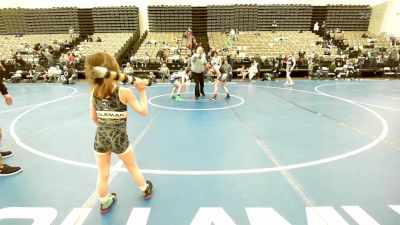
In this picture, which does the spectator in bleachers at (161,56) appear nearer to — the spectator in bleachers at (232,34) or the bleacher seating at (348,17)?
the spectator in bleachers at (232,34)

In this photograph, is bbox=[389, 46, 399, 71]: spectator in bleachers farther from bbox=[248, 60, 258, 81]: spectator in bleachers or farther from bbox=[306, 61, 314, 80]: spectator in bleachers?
bbox=[248, 60, 258, 81]: spectator in bleachers

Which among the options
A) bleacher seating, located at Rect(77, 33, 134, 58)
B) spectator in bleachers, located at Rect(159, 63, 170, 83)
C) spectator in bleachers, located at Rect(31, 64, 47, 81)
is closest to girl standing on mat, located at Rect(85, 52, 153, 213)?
spectator in bleachers, located at Rect(159, 63, 170, 83)

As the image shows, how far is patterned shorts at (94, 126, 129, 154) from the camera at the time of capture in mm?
A: 2846

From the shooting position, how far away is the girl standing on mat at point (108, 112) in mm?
2588

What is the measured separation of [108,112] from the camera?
2.80 meters

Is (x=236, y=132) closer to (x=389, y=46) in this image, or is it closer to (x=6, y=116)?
(x=6, y=116)

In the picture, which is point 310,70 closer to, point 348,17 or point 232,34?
point 232,34

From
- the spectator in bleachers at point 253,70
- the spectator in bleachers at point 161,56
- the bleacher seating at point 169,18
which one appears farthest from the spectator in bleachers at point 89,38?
the spectator in bleachers at point 253,70

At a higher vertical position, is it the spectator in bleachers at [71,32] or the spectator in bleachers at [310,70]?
the spectator in bleachers at [71,32]

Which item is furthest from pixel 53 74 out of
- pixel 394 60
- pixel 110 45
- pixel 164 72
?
pixel 394 60

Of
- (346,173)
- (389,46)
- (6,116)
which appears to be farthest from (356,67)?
(6,116)

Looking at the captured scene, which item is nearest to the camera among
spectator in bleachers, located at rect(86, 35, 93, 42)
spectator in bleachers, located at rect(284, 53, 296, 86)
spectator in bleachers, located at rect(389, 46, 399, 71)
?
spectator in bleachers, located at rect(284, 53, 296, 86)

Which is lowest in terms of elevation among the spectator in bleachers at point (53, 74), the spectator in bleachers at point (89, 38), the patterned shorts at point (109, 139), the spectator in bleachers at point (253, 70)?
the spectator in bleachers at point (53, 74)

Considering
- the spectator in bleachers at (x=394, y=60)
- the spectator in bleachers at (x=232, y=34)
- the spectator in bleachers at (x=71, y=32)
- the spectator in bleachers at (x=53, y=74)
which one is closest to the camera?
the spectator in bleachers at (x=53, y=74)
